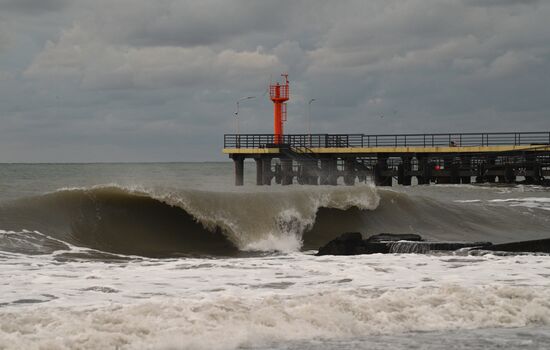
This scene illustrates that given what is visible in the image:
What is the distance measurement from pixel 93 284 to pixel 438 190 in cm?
3032

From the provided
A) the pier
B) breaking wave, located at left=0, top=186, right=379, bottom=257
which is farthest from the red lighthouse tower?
breaking wave, located at left=0, top=186, right=379, bottom=257

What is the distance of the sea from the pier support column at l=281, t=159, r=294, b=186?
71.8ft

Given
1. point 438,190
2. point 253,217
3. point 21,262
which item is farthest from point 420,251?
point 438,190

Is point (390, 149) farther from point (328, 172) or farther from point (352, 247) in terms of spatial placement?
point (352, 247)

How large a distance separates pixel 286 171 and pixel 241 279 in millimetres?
33622

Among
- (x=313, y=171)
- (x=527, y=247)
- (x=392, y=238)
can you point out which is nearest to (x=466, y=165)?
(x=313, y=171)

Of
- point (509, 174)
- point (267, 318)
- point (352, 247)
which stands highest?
point (509, 174)

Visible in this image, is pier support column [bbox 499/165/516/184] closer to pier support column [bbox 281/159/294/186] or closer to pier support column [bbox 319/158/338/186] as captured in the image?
pier support column [bbox 319/158/338/186]

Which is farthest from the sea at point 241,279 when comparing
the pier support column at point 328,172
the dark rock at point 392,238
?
the pier support column at point 328,172

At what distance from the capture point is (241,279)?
1141cm

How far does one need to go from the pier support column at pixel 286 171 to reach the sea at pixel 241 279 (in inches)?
861

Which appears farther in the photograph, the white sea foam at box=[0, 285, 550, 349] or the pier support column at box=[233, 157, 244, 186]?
the pier support column at box=[233, 157, 244, 186]

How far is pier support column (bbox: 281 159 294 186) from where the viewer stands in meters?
44.6

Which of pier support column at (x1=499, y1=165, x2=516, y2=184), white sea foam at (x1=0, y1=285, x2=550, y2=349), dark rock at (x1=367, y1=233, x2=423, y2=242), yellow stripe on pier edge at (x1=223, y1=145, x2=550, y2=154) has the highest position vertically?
yellow stripe on pier edge at (x1=223, y1=145, x2=550, y2=154)
